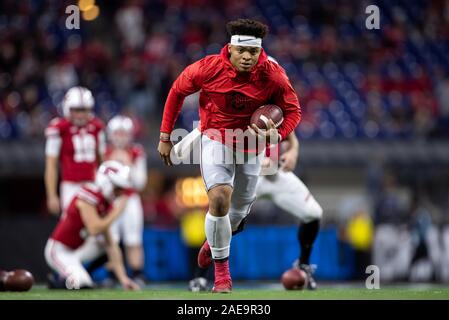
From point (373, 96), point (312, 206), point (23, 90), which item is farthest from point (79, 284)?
point (373, 96)

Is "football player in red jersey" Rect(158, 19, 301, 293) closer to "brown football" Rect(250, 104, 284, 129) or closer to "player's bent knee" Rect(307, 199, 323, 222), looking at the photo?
"brown football" Rect(250, 104, 284, 129)

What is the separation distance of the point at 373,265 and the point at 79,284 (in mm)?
6186

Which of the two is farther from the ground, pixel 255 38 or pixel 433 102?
pixel 255 38

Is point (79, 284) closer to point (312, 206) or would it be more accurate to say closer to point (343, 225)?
point (312, 206)

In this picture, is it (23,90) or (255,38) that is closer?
(255,38)

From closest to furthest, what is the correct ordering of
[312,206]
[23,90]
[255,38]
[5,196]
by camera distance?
[255,38], [312,206], [23,90], [5,196]

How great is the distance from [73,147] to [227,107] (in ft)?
11.3

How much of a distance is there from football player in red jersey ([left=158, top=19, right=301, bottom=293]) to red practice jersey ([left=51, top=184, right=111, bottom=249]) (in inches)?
80.7

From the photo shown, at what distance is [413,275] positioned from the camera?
1437 cm

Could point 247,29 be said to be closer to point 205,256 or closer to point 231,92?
point 231,92

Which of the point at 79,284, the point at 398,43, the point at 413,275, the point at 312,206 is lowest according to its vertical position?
the point at 413,275

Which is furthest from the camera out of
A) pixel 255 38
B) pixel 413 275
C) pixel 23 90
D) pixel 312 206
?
pixel 23 90

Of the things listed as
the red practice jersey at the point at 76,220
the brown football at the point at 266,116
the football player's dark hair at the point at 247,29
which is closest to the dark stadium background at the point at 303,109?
the red practice jersey at the point at 76,220

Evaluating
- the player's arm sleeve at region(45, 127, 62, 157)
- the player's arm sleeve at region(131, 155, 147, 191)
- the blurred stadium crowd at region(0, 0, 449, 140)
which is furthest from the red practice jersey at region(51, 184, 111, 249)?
the blurred stadium crowd at region(0, 0, 449, 140)
